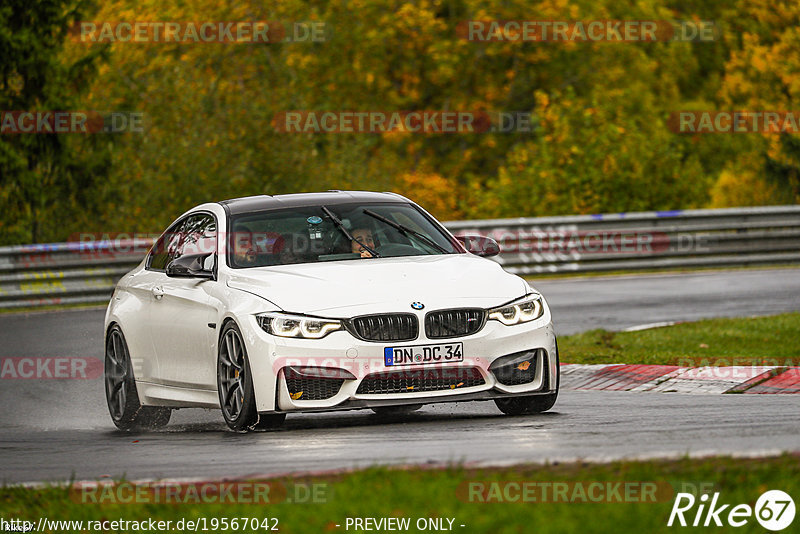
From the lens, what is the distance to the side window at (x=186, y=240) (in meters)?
11.2

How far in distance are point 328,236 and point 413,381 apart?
1.61 m

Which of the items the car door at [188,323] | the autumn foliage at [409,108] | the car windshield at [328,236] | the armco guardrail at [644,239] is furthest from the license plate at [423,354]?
the autumn foliage at [409,108]

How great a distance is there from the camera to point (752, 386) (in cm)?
1143

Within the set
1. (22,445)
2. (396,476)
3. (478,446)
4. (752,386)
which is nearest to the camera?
(396,476)

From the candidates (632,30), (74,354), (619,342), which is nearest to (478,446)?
(619,342)

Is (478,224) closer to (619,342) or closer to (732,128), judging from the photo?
(619,342)

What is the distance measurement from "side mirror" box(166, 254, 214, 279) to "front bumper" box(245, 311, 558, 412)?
1179 mm

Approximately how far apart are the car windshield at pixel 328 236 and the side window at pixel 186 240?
1.11ft

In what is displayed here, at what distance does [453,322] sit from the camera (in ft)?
31.5

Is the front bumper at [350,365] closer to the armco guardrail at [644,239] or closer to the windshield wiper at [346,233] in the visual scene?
the windshield wiper at [346,233]

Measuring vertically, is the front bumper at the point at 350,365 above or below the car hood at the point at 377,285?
below

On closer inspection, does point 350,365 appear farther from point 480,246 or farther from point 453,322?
point 480,246

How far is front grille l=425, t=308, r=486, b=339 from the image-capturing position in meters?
9.52

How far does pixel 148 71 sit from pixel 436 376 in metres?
27.6
